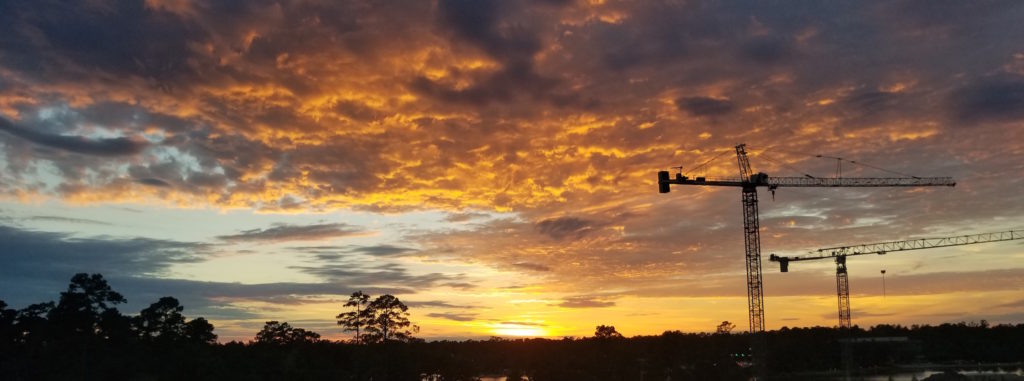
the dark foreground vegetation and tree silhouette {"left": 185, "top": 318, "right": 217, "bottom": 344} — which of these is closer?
the dark foreground vegetation

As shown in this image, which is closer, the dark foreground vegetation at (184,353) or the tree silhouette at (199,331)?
the dark foreground vegetation at (184,353)

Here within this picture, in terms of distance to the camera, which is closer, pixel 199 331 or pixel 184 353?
pixel 184 353

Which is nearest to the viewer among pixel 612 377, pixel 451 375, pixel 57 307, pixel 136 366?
pixel 136 366

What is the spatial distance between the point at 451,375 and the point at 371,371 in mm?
17311

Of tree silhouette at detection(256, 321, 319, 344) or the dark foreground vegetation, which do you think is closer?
the dark foreground vegetation

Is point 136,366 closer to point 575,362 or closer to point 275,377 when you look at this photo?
point 275,377

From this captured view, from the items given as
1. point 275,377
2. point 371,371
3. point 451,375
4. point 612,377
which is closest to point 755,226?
point 612,377

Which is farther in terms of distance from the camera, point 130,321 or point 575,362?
point 575,362

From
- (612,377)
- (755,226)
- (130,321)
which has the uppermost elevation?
(755,226)

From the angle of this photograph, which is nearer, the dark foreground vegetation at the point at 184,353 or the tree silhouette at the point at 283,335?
the dark foreground vegetation at the point at 184,353

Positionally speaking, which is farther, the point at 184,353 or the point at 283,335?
the point at 283,335

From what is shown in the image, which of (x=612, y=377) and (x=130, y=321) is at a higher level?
(x=130, y=321)

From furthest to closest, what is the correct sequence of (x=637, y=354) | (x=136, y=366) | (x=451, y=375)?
(x=637, y=354) < (x=451, y=375) < (x=136, y=366)

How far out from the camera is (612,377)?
134875mm
